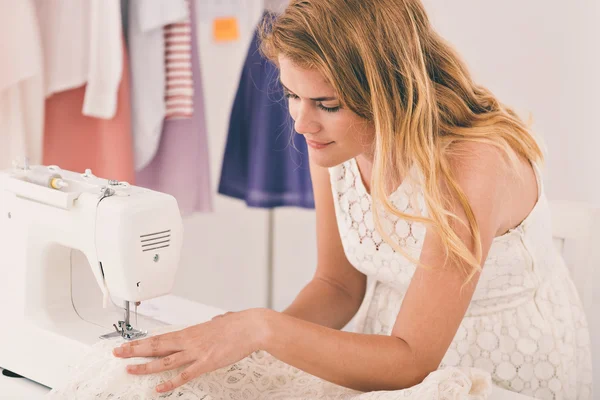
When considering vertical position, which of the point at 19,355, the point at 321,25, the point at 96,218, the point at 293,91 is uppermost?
the point at 321,25

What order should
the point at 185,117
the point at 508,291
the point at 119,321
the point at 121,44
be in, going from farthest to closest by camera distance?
1. the point at 185,117
2. the point at 121,44
3. the point at 508,291
4. the point at 119,321

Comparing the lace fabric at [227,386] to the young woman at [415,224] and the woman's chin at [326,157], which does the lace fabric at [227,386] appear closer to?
the young woman at [415,224]

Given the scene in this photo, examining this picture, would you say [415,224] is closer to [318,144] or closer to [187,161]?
[318,144]

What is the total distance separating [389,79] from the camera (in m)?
1.33

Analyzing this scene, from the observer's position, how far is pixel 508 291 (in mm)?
1610

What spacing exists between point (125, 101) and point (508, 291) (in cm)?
148

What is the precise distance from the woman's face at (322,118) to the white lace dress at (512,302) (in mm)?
205

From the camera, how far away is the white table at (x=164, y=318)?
51.8 inches

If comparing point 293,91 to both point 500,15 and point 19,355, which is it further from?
point 500,15

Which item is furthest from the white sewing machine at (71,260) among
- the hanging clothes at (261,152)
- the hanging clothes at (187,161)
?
the hanging clothes at (261,152)

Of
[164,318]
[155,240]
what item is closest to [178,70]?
[164,318]

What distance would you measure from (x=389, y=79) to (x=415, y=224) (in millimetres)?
360

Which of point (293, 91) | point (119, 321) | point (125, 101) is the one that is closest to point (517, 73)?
point (125, 101)

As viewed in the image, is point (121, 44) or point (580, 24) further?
point (580, 24)
